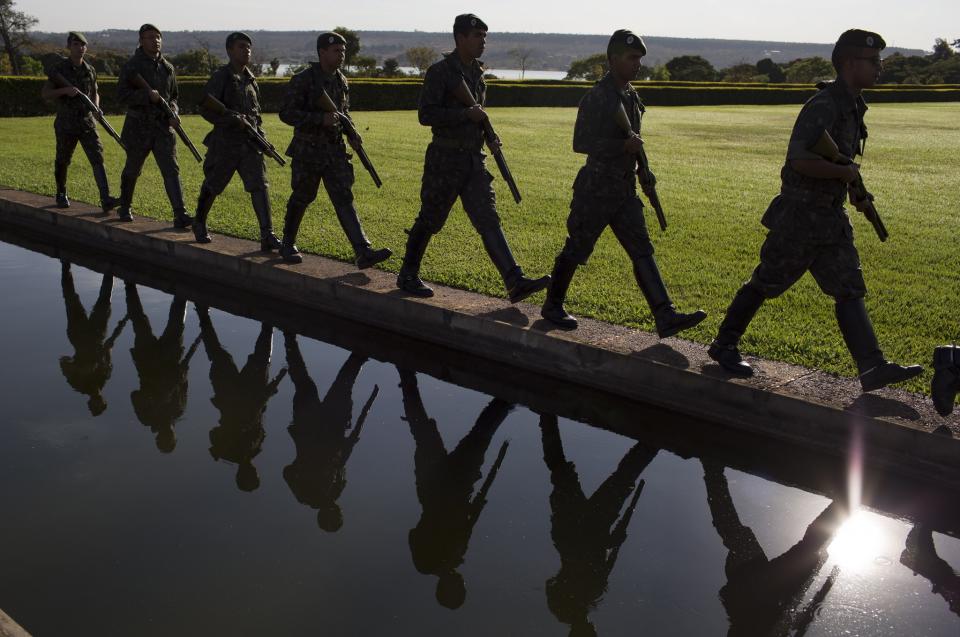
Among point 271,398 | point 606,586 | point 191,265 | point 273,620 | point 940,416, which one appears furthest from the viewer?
point 191,265

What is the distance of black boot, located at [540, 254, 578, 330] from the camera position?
5.55 meters

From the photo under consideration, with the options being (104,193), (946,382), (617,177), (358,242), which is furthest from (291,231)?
(946,382)

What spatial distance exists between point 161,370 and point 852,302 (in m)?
3.77

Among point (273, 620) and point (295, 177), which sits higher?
point (295, 177)

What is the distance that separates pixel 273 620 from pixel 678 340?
10.3ft

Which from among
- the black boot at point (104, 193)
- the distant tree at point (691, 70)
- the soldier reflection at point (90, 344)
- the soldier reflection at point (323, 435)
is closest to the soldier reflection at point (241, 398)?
the soldier reflection at point (323, 435)

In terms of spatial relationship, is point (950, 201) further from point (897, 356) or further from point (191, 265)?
point (191, 265)

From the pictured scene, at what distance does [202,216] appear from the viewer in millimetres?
7789

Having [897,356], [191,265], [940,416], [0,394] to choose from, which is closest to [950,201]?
[897,356]

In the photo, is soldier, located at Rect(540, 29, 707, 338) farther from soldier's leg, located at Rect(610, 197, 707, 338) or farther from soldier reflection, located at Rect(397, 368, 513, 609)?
soldier reflection, located at Rect(397, 368, 513, 609)

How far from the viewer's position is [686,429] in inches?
184

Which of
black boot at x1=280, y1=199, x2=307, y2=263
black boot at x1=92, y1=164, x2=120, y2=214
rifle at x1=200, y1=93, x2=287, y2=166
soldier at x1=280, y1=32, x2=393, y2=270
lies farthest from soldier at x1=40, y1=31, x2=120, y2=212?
soldier at x1=280, y1=32, x2=393, y2=270

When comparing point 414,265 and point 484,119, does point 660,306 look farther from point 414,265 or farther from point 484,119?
point 414,265

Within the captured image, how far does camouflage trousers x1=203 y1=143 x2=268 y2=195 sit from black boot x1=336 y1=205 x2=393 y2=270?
41.7 inches
